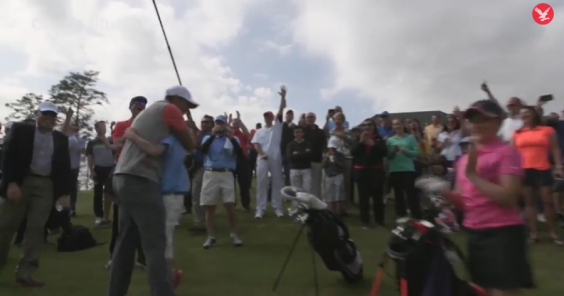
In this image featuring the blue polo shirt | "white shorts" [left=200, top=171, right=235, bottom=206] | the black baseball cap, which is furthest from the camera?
"white shorts" [left=200, top=171, right=235, bottom=206]

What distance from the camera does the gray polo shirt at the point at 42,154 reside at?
525 cm

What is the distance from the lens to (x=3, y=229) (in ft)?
17.3

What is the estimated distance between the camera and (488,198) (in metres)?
2.99

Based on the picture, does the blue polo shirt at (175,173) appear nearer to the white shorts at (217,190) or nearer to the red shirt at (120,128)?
the red shirt at (120,128)

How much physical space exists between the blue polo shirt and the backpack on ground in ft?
9.70

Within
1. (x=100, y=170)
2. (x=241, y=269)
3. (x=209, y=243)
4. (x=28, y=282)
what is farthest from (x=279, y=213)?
(x=28, y=282)

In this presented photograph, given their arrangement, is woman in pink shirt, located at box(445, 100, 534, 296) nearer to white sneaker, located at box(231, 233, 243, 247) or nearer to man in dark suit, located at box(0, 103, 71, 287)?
man in dark suit, located at box(0, 103, 71, 287)

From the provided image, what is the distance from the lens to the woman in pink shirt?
9.66ft

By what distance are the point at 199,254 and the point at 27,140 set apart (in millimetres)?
2716

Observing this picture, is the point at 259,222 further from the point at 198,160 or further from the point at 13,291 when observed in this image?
the point at 13,291

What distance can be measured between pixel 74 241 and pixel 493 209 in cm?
617

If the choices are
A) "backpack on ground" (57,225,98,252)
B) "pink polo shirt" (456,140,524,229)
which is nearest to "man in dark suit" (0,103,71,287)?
"backpack on ground" (57,225,98,252)

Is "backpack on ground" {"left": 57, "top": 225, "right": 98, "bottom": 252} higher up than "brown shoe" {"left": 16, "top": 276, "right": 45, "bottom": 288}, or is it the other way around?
"backpack on ground" {"left": 57, "top": 225, "right": 98, "bottom": 252}

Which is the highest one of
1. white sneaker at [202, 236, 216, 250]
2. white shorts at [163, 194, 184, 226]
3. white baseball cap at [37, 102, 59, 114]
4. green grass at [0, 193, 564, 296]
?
white baseball cap at [37, 102, 59, 114]
